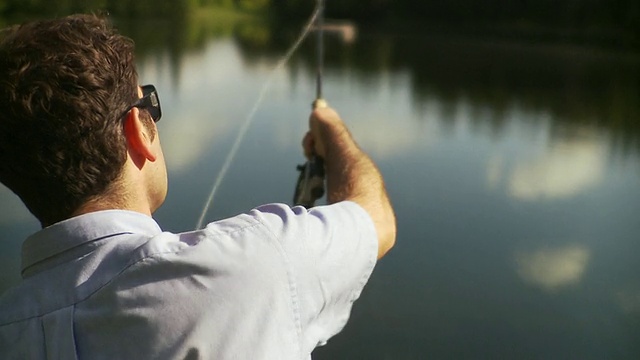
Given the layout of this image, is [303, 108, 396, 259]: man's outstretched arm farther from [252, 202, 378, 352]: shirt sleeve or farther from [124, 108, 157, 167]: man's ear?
[124, 108, 157, 167]: man's ear

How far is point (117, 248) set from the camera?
627 mm

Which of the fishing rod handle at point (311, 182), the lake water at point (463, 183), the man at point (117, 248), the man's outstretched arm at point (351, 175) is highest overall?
the man at point (117, 248)

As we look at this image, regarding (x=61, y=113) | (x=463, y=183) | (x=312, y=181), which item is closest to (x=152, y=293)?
(x=61, y=113)

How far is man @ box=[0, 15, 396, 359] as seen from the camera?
0.61 metres

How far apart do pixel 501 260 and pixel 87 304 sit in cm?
397

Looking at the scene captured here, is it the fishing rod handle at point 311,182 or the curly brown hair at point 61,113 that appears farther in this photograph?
the fishing rod handle at point 311,182

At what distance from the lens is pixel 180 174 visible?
5316mm

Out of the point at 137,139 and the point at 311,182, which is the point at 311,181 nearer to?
the point at 311,182

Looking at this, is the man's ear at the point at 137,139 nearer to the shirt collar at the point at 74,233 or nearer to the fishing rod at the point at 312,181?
the shirt collar at the point at 74,233

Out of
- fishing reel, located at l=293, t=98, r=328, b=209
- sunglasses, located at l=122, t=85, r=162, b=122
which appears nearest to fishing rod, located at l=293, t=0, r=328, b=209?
fishing reel, located at l=293, t=98, r=328, b=209

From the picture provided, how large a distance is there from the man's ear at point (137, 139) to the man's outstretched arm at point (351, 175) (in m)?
0.22

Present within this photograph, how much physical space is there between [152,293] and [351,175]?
34 centimetres

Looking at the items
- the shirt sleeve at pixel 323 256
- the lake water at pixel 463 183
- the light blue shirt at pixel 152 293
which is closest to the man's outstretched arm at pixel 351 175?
the shirt sleeve at pixel 323 256

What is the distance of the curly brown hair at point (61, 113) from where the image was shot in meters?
0.64
